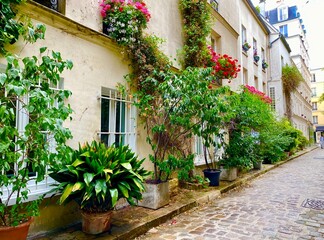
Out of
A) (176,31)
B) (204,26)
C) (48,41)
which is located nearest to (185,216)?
(48,41)

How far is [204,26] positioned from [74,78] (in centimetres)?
520

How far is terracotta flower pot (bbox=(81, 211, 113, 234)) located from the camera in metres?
3.66

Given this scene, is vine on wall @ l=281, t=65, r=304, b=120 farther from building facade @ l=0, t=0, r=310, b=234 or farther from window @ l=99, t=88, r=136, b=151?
window @ l=99, t=88, r=136, b=151

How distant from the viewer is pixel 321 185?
8.03m

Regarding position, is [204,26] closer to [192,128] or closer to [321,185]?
[192,128]

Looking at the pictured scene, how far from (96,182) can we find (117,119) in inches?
86.7

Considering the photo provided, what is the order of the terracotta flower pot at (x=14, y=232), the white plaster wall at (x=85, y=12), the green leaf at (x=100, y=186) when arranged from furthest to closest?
the white plaster wall at (x=85, y=12)
the green leaf at (x=100, y=186)
the terracotta flower pot at (x=14, y=232)

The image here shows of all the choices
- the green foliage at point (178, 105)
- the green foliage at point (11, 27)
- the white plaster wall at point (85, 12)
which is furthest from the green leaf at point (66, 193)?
the white plaster wall at point (85, 12)

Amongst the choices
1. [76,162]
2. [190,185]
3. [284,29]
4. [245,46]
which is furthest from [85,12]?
[284,29]

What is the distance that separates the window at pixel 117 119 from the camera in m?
5.08

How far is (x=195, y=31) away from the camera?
7.71 m

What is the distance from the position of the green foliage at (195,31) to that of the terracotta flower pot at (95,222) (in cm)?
535

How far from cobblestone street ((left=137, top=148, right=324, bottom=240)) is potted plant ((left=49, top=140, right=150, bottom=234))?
0.81m

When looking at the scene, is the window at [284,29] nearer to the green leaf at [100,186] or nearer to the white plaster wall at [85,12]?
the white plaster wall at [85,12]
